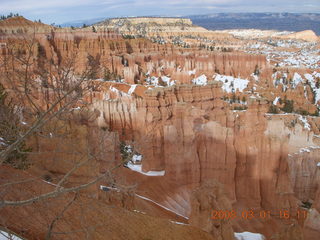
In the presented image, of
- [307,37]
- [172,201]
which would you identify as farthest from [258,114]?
[307,37]

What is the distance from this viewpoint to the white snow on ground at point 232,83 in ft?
172

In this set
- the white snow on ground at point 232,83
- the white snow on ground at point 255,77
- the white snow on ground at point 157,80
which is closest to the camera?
the white snow on ground at point 157,80

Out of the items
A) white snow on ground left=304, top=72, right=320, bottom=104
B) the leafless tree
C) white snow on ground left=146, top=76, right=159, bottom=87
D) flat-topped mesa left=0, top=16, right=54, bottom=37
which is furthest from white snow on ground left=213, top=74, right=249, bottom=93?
the leafless tree

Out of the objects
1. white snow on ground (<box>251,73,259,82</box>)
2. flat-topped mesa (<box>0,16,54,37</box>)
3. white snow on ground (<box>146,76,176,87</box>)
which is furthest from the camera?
white snow on ground (<box>251,73,259,82</box>)

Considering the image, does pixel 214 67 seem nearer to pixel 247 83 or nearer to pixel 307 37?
pixel 247 83

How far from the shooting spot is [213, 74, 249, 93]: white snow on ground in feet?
172

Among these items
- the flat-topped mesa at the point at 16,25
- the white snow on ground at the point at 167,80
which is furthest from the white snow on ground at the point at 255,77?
the flat-topped mesa at the point at 16,25

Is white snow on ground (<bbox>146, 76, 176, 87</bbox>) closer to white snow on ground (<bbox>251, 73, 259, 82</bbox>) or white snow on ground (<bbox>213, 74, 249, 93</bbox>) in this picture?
white snow on ground (<bbox>213, 74, 249, 93</bbox>)

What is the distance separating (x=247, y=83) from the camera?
54.2m

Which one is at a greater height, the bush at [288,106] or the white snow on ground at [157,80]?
the white snow on ground at [157,80]

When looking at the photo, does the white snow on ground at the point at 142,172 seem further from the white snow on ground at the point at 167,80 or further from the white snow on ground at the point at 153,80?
the white snow on ground at the point at 167,80

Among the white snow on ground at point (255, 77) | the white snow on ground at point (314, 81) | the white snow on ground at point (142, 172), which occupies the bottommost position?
the white snow on ground at point (314, 81)
